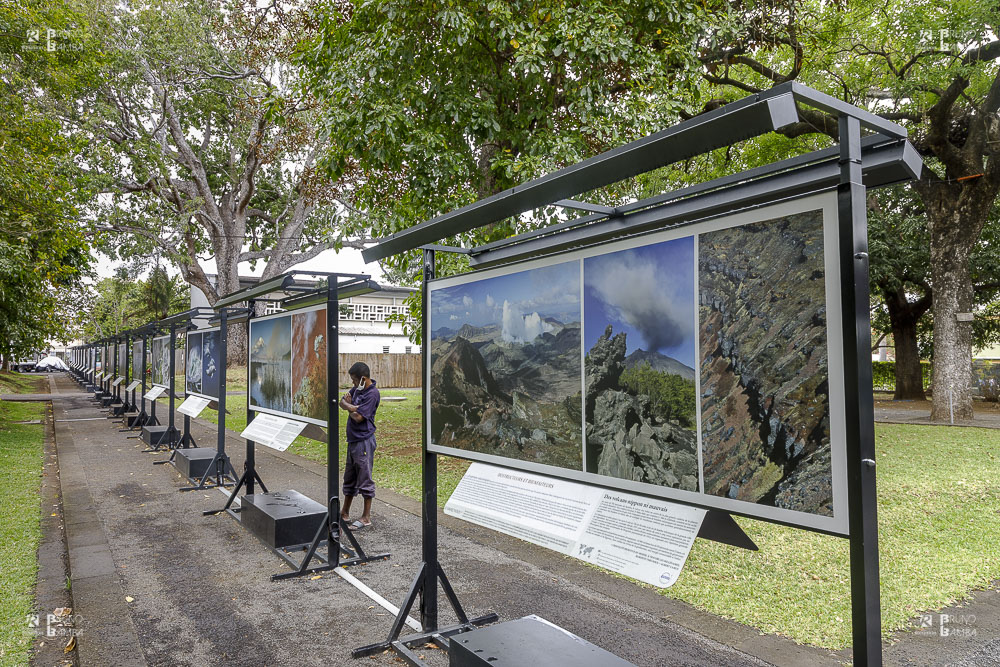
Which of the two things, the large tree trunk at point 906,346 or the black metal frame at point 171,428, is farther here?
the large tree trunk at point 906,346

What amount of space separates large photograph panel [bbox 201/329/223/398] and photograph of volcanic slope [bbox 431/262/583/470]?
583 cm

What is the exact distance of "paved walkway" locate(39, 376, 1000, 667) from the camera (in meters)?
3.93

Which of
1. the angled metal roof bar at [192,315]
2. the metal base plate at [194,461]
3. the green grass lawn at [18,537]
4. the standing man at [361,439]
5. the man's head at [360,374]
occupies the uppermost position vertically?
the angled metal roof bar at [192,315]

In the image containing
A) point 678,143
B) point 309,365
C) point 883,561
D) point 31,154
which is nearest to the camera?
point 678,143

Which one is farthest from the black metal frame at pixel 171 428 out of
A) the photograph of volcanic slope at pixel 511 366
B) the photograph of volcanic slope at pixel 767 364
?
the photograph of volcanic slope at pixel 767 364

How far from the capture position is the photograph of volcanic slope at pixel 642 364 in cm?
241

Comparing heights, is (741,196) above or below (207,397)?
above

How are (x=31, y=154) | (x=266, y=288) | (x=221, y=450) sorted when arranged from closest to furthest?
(x=266, y=288), (x=221, y=450), (x=31, y=154)

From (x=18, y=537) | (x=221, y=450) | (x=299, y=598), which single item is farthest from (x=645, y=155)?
(x=221, y=450)

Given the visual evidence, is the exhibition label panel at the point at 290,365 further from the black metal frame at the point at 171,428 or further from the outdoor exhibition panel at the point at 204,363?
the black metal frame at the point at 171,428
